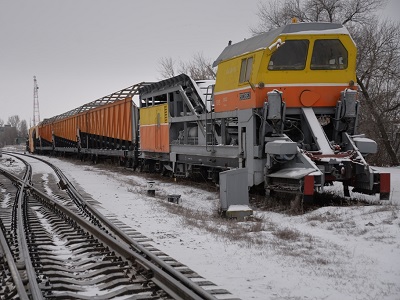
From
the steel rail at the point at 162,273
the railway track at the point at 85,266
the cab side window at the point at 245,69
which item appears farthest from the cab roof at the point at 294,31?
the steel rail at the point at 162,273

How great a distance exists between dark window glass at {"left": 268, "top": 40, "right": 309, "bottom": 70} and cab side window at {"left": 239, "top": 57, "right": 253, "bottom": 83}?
0.60 metres

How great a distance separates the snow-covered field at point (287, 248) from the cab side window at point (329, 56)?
354 centimetres

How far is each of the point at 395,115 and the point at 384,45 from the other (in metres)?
4.67

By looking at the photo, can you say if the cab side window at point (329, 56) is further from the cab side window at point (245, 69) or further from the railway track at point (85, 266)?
the railway track at point (85, 266)

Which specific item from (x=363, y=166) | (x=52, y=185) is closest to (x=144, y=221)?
(x=363, y=166)

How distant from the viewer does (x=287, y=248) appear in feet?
24.7

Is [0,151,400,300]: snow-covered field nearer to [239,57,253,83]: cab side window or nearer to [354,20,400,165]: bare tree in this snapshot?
[239,57,253,83]: cab side window

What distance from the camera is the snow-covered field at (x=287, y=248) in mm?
5660

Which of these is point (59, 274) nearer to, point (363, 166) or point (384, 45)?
point (363, 166)

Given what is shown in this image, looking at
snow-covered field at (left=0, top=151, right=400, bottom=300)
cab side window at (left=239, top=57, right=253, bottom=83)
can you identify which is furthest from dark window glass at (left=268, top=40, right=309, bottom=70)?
snow-covered field at (left=0, top=151, right=400, bottom=300)

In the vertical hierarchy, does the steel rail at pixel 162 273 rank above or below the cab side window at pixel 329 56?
below

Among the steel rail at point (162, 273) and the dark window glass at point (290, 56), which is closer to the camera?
the steel rail at point (162, 273)

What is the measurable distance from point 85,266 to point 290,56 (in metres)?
7.72

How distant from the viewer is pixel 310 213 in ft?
33.6
